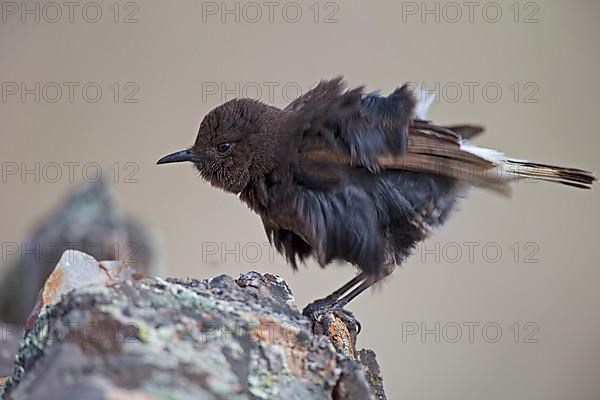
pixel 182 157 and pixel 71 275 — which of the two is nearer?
pixel 71 275

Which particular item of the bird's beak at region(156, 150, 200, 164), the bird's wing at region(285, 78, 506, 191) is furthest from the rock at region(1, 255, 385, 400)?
the bird's beak at region(156, 150, 200, 164)

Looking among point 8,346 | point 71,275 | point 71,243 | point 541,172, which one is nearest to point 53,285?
point 71,275

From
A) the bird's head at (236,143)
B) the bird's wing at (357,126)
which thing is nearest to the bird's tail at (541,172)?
the bird's wing at (357,126)

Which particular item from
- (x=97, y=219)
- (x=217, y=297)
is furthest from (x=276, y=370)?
(x=97, y=219)

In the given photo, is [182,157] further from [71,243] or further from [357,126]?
[71,243]

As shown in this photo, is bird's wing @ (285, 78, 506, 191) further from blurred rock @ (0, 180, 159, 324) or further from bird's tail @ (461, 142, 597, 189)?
blurred rock @ (0, 180, 159, 324)

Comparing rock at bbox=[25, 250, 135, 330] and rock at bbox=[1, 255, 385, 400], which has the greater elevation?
rock at bbox=[25, 250, 135, 330]

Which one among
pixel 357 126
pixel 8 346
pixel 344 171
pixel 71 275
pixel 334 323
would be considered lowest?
pixel 8 346

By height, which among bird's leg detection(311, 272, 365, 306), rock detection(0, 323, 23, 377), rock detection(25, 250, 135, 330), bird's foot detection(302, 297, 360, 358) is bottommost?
rock detection(0, 323, 23, 377)

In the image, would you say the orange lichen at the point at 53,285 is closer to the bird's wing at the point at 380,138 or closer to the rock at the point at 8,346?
the rock at the point at 8,346

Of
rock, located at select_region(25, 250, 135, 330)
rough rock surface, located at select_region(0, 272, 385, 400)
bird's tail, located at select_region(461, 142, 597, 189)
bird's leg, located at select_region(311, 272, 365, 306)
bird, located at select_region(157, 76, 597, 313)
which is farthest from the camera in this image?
bird's tail, located at select_region(461, 142, 597, 189)

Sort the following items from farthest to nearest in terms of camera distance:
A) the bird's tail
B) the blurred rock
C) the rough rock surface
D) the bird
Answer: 1. the blurred rock
2. the bird's tail
3. the bird
4. the rough rock surface
